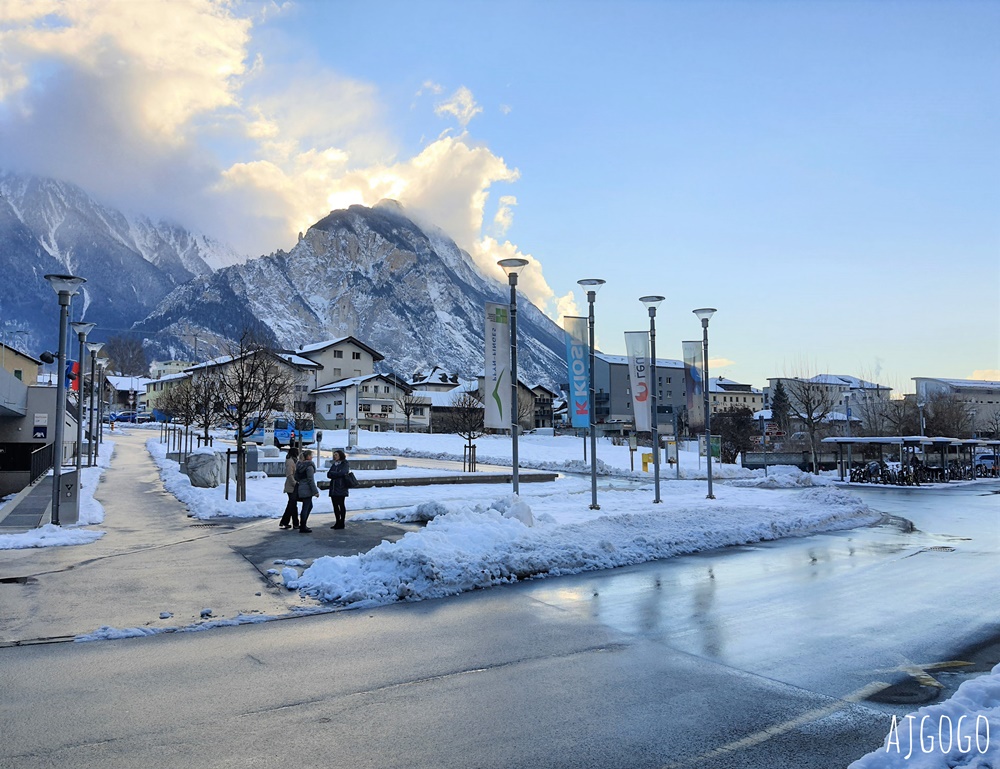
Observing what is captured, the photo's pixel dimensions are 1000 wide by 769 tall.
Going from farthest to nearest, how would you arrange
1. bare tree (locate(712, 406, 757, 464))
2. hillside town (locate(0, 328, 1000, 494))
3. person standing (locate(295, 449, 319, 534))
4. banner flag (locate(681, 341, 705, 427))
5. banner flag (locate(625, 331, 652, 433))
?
bare tree (locate(712, 406, 757, 464)), hillside town (locate(0, 328, 1000, 494)), banner flag (locate(681, 341, 705, 427)), banner flag (locate(625, 331, 652, 433)), person standing (locate(295, 449, 319, 534))

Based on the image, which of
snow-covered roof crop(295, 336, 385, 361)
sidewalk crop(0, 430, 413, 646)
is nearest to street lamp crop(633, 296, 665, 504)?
sidewalk crop(0, 430, 413, 646)

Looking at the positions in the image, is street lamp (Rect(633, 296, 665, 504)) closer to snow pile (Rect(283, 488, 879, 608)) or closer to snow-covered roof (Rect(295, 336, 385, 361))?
snow pile (Rect(283, 488, 879, 608))

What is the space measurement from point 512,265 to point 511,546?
7955 millimetres

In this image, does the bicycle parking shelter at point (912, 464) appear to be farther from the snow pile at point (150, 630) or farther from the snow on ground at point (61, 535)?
the snow pile at point (150, 630)

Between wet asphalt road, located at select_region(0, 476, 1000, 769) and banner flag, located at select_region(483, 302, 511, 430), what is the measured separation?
760 cm

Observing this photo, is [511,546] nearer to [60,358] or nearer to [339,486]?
[339,486]

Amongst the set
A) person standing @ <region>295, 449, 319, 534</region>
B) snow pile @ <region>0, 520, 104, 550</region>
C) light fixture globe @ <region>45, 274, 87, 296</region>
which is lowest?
snow pile @ <region>0, 520, 104, 550</region>

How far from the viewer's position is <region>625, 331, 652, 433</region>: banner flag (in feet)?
74.0

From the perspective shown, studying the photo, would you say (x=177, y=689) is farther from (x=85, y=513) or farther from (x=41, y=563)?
(x=85, y=513)

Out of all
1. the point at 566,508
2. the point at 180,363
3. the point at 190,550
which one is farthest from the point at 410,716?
the point at 180,363

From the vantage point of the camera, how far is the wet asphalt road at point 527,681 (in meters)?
4.63

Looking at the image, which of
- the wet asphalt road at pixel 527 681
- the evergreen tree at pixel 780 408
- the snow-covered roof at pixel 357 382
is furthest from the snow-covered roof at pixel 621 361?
the wet asphalt road at pixel 527 681

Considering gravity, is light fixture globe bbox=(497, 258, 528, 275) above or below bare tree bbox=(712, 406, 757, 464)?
above

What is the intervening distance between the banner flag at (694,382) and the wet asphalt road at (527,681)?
1595cm
